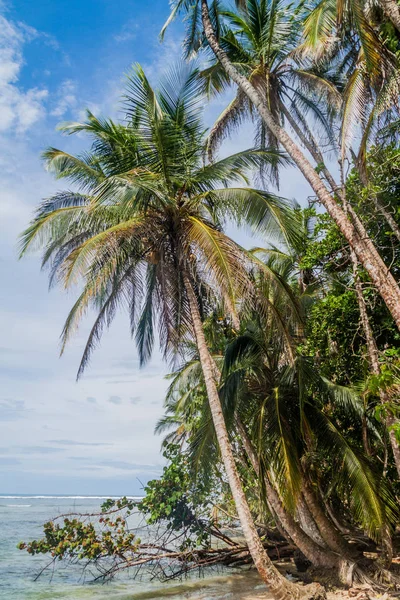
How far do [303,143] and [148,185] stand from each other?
4.94 m

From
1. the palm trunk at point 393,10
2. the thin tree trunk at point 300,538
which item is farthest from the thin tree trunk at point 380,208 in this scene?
the thin tree trunk at point 300,538

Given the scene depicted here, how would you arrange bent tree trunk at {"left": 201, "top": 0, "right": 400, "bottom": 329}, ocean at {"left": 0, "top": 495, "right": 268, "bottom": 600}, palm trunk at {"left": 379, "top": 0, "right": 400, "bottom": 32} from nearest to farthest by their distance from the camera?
bent tree trunk at {"left": 201, "top": 0, "right": 400, "bottom": 329}, palm trunk at {"left": 379, "top": 0, "right": 400, "bottom": 32}, ocean at {"left": 0, "top": 495, "right": 268, "bottom": 600}

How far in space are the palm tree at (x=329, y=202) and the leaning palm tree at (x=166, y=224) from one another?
2.65ft

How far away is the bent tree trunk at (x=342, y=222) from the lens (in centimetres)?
680

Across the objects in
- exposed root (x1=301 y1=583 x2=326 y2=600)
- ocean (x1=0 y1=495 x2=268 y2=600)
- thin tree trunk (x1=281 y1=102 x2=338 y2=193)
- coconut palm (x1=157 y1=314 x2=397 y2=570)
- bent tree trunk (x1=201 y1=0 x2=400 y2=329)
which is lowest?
exposed root (x1=301 y1=583 x2=326 y2=600)

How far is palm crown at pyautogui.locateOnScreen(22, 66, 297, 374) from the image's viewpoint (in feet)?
27.4

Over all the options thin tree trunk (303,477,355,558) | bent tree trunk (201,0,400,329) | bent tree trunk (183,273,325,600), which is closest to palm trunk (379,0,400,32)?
bent tree trunk (201,0,400,329)

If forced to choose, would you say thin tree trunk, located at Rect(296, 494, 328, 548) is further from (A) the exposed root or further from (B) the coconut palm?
(A) the exposed root

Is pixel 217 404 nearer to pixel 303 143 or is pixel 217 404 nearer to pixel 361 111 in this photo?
pixel 361 111

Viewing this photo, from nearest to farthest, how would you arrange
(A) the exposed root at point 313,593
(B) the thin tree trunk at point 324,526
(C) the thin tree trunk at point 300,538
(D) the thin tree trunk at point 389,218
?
(D) the thin tree trunk at point 389,218 < (A) the exposed root at point 313,593 < (C) the thin tree trunk at point 300,538 < (B) the thin tree trunk at point 324,526

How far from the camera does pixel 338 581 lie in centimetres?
882

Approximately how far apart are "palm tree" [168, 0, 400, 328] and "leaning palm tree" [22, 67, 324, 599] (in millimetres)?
808

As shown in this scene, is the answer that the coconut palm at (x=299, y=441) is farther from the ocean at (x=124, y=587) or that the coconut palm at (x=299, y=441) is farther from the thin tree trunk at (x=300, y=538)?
the ocean at (x=124, y=587)

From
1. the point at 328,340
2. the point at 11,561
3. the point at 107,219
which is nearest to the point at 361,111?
the point at 328,340
